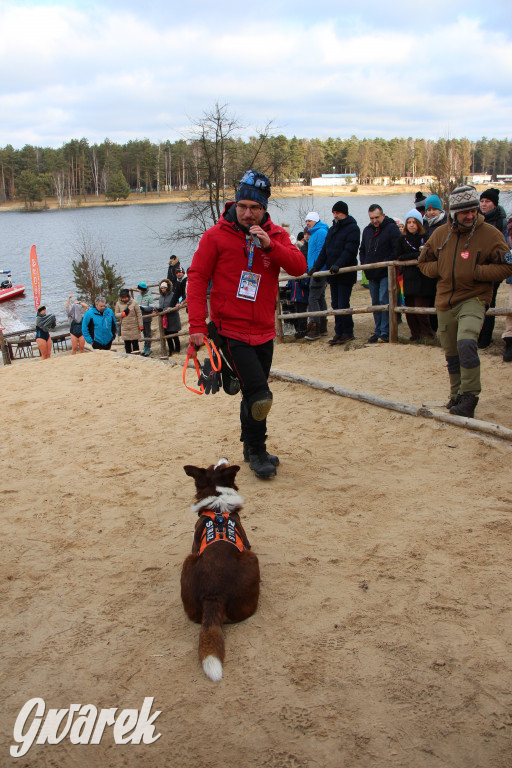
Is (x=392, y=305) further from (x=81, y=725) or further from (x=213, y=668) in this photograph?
(x=81, y=725)

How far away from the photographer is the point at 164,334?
45.7ft

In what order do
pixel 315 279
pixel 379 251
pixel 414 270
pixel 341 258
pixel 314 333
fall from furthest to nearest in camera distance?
1. pixel 314 333
2. pixel 315 279
3. pixel 341 258
4. pixel 379 251
5. pixel 414 270

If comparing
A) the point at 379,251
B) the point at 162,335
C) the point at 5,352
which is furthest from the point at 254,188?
the point at 5,352

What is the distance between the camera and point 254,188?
413 centimetres

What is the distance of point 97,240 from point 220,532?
2155 inches

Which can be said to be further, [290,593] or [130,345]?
[130,345]

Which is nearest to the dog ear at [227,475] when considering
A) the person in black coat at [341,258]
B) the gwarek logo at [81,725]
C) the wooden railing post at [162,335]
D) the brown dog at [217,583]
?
the brown dog at [217,583]

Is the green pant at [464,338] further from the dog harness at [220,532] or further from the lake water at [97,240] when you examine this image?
the lake water at [97,240]

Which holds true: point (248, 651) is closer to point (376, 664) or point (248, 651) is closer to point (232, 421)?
point (376, 664)

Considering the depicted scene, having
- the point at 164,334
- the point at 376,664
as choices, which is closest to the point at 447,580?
the point at 376,664

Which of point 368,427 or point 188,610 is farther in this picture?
point 368,427

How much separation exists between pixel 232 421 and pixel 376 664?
12.4 feet

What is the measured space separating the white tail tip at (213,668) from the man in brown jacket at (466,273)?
356cm

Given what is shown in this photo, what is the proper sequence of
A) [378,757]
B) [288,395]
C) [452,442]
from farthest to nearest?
[288,395]
[452,442]
[378,757]
